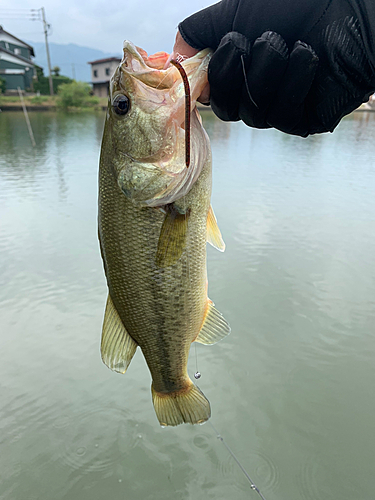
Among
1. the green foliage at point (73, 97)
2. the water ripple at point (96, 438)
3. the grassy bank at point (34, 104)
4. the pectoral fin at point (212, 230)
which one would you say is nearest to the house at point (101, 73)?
the green foliage at point (73, 97)

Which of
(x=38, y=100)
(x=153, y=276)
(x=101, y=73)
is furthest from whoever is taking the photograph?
(x=101, y=73)

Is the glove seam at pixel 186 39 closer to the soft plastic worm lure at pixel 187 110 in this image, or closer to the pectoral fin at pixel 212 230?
the soft plastic worm lure at pixel 187 110

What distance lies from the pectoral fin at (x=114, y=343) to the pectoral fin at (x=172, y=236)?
35 centimetres

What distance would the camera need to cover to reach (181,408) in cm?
184

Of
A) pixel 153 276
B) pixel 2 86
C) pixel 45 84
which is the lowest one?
pixel 153 276

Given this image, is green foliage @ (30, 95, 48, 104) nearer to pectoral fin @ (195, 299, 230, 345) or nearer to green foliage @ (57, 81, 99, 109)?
green foliage @ (57, 81, 99, 109)

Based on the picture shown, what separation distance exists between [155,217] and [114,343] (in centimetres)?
64

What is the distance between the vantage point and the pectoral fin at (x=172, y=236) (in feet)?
5.02

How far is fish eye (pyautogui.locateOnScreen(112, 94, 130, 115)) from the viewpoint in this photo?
1445mm

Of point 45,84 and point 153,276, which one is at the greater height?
point 45,84

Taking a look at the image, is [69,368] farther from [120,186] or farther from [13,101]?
[13,101]

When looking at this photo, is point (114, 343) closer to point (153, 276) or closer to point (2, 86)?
point (153, 276)

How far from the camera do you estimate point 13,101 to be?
1391 inches

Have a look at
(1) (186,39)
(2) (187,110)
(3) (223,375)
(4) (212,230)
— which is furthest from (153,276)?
(3) (223,375)
